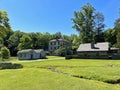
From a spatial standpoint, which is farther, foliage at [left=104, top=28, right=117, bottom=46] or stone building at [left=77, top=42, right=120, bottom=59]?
foliage at [left=104, top=28, right=117, bottom=46]

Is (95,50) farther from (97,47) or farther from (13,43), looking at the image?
(13,43)

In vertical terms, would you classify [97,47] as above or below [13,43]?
below

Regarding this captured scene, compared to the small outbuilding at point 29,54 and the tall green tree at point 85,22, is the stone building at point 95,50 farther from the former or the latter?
the small outbuilding at point 29,54

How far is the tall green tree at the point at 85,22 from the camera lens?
222 ft

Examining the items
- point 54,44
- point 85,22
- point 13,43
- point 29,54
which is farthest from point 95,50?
point 13,43

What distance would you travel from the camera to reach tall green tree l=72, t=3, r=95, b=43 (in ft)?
222

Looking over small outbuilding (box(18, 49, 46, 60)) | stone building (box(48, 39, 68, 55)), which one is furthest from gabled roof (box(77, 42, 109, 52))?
Answer: stone building (box(48, 39, 68, 55))

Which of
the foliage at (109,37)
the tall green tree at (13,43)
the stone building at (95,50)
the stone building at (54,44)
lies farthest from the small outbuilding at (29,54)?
the tall green tree at (13,43)

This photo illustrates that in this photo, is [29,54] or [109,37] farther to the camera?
[109,37]

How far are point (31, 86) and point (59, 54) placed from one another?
6442cm

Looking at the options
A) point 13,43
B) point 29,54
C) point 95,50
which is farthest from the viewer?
point 13,43

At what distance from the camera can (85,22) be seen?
224 ft

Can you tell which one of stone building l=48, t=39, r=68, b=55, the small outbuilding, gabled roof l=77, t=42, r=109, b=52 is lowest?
the small outbuilding

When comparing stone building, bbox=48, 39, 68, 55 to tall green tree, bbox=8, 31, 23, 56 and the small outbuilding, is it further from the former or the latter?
the small outbuilding
